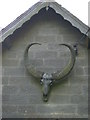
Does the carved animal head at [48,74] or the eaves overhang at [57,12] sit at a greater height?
the eaves overhang at [57,12]

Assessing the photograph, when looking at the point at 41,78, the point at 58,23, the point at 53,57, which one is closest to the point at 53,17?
the point at 58,23

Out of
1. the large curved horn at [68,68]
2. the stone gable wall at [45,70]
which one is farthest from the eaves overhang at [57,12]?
the large curved horn at [68,68]

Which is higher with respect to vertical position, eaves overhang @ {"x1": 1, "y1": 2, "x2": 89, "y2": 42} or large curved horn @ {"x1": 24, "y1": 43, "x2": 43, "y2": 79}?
eaves overhang @ {"x1": 1, "y1": 2, "x2": 89, "y2": 42}

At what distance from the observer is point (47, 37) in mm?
10164

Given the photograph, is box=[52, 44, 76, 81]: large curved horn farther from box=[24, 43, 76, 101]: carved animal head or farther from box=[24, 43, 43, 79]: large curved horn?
box=[24, 43, 43, 79]: large curved horn

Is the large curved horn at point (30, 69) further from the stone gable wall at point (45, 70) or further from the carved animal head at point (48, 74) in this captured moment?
the stone gable wall at point (45, 70)

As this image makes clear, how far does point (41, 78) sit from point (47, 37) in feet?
4.25

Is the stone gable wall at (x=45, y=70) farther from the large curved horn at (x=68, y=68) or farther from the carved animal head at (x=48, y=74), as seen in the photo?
the large curved horn at (x=68, y=68)

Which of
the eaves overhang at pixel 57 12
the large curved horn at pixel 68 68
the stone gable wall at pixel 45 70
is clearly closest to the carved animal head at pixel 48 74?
the large curved horn at pixel 68 68

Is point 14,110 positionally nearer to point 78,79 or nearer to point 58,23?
point 78,79

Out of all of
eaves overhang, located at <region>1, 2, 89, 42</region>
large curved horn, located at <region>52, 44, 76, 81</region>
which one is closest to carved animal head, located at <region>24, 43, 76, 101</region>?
large curved horn, located at <region>52, 44, 76, 81</region>

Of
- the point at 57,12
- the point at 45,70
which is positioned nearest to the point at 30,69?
the point at 45,70

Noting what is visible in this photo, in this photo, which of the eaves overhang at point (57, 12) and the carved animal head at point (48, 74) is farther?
the eaves overhang at point (57, 12)

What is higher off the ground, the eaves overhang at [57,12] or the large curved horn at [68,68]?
the eaves overhang at [57,12]
